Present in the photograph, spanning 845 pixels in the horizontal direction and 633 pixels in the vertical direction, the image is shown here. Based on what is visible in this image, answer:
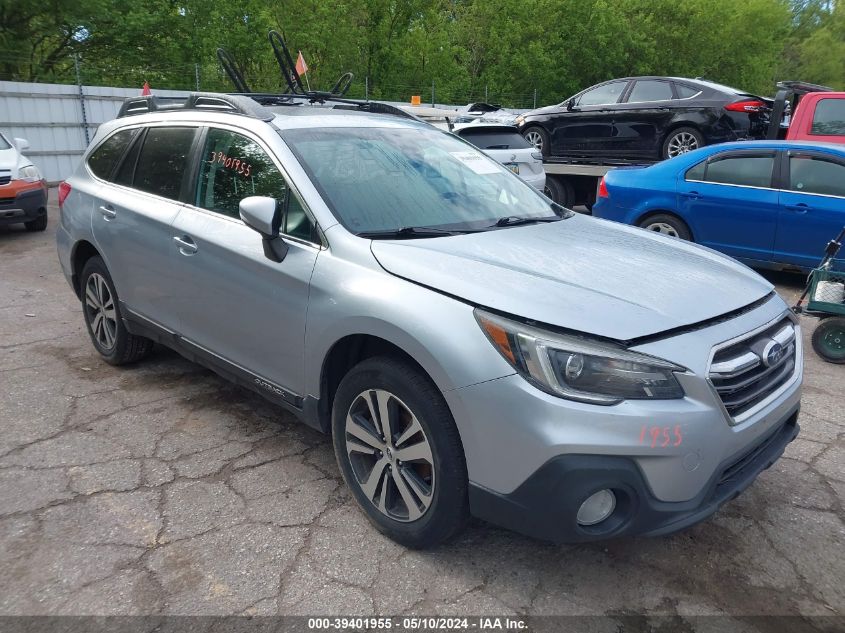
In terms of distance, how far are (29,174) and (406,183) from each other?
8.31 metres

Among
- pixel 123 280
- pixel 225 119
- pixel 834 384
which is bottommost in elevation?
pixel 834 384

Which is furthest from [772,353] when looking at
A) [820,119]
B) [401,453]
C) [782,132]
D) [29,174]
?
[29,174]

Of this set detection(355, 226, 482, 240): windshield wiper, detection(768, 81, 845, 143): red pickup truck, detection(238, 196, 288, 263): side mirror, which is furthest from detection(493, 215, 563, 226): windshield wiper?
detection(768, 81, 845, 143): red pickup truck

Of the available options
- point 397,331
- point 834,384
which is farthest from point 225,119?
point 834,384

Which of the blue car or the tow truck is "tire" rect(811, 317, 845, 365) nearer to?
the blue car

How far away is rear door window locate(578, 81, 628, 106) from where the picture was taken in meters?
10.9

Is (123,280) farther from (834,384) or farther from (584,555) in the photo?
(834,384)

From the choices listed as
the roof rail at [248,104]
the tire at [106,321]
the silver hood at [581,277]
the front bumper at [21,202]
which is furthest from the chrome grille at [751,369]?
the front bumper at [21,202]

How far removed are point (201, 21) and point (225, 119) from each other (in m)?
25.8

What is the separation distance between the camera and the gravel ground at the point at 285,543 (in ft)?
8.22

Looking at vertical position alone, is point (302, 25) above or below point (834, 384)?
above

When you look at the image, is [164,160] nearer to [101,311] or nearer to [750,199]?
[101,311]

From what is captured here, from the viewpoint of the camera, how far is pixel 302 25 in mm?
28344

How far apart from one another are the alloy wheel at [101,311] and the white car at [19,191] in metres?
5.59
